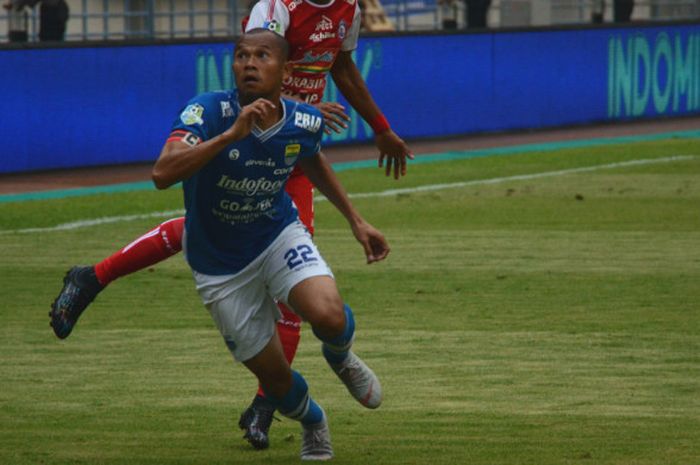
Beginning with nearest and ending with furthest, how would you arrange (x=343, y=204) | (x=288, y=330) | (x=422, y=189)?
(x=343, y=204) < (x=288, y=330) < (x=422, y=189)

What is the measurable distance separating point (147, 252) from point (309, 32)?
1307 mm

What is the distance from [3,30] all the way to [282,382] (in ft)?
57.7

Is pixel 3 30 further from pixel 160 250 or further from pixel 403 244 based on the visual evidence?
pixel 160 250

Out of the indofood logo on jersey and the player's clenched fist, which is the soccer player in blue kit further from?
the player's clenched fist

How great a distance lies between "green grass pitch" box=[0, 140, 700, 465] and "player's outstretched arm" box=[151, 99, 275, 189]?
1321 mm

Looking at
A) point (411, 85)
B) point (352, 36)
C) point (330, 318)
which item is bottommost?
point (411, 85)

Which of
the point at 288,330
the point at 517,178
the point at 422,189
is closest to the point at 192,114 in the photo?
the point at 288,330

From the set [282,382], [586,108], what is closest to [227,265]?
[282,382]

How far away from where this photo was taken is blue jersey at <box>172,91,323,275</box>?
22.3 feet

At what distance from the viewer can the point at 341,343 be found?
6.96m

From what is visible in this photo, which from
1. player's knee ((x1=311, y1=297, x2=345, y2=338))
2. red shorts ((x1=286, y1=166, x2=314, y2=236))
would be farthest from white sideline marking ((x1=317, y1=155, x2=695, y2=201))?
player's knee ((x1=311, y1=297, x2=345, y2=338))

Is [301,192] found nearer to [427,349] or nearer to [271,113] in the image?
[271,113]

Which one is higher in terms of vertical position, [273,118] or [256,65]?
[256,65]

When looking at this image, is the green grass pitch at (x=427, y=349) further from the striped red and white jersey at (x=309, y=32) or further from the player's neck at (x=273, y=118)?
the striped red and white jersey at (x=309, y=32)
